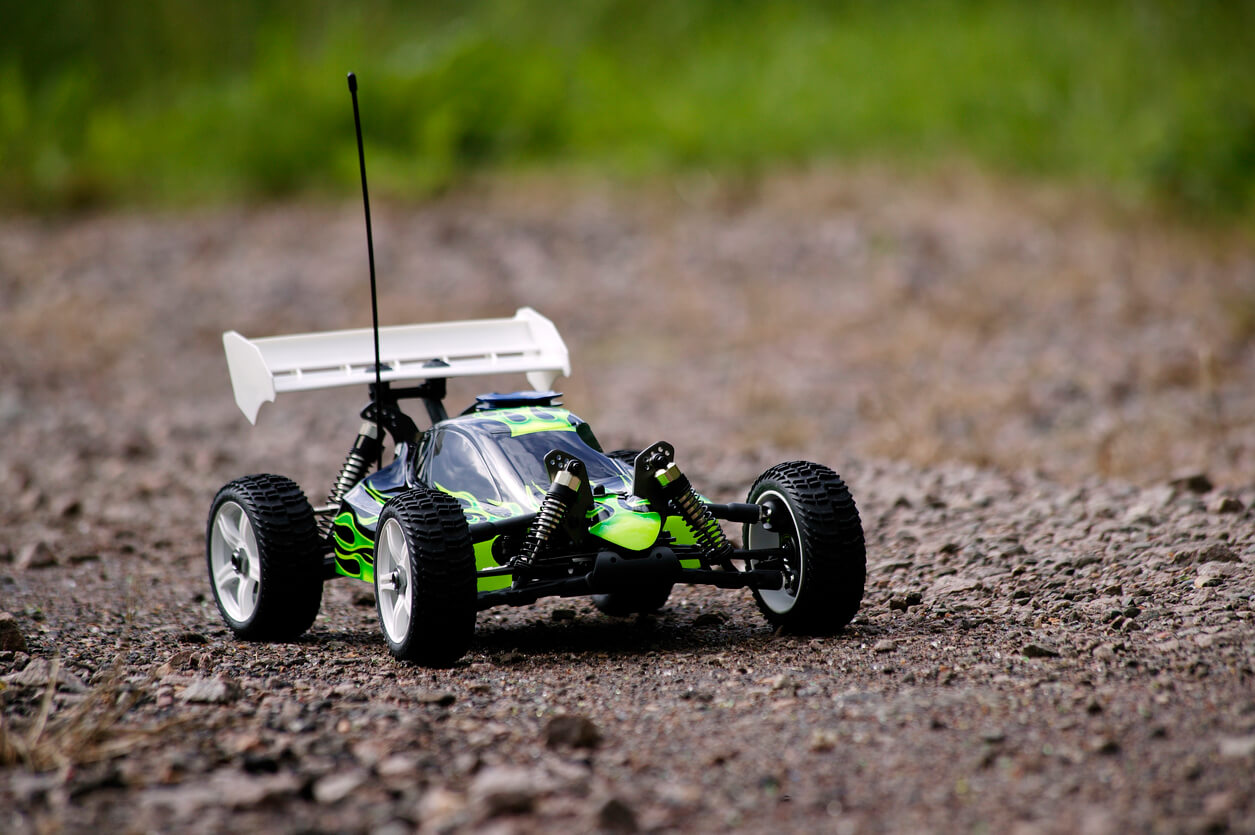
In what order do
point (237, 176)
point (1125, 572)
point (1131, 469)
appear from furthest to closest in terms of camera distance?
point (237, 176) → point (1131, 469) → point (1125, 572)

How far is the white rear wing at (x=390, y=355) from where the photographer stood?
6.38 m

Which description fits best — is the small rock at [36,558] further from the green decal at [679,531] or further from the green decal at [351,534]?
the green decal at [679,531]

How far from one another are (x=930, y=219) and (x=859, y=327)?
9.88 ft

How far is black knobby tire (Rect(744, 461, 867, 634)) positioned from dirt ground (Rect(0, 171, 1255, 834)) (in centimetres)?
17

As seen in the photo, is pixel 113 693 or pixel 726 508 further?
pixel 726 508

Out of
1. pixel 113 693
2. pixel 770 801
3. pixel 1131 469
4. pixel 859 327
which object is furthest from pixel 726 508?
pixel 859 327

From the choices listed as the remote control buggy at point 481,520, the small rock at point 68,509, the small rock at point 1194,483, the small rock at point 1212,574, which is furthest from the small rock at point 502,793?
the small rock at point 68,509

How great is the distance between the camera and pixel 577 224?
61.9 ft

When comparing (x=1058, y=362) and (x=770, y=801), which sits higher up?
(x=1058, y=362)

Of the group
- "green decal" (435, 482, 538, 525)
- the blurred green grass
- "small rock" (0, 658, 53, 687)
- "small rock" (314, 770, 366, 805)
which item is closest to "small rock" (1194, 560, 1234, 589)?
"green decal" (435, 482, 538, 525)

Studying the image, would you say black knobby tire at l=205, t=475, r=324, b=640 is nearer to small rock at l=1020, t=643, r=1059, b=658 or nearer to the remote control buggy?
the remote control buggy

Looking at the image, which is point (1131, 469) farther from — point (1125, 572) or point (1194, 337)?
point (1194, 337)

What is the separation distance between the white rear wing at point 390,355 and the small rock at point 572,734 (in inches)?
102

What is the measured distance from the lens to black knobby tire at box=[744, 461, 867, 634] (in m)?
5.36
